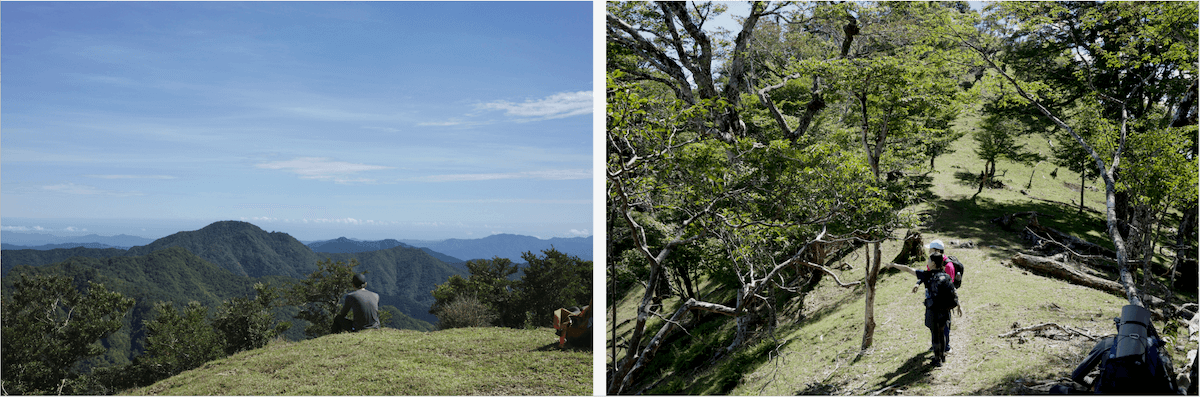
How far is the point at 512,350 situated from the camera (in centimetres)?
548

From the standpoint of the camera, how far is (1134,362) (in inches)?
119

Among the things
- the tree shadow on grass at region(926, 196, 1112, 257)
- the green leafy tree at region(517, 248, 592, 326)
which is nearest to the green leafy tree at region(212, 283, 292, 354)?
the green leafy tree at region(517, 248, 592, 326)

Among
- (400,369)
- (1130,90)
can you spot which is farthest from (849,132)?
(400,369)

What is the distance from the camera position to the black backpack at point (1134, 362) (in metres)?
2.93

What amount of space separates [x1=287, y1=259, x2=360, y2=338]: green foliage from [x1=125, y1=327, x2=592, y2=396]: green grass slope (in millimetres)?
1625

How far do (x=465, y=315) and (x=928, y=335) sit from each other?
504 centimetres

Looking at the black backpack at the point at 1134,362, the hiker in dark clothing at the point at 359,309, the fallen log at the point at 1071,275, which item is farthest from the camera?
the hiker in dark clothing at the point at 359,309

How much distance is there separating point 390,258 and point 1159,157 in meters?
11.9

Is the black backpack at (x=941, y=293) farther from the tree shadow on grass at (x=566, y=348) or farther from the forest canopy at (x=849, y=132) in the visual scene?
the tree shadow on grass at (x=566, y=348)

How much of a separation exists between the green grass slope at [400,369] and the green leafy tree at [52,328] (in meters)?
1.84

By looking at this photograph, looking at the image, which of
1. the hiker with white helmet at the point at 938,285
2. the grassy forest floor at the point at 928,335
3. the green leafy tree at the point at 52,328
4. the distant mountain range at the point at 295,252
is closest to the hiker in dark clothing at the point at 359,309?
the distant mountain range at the point at 295,252

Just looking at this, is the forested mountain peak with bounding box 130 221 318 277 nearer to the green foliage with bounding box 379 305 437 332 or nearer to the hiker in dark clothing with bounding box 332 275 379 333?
the green foliage with bounding box 379 305 437 332

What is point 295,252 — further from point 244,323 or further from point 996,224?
point 996,224

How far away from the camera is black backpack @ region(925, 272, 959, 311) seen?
3.60 m
